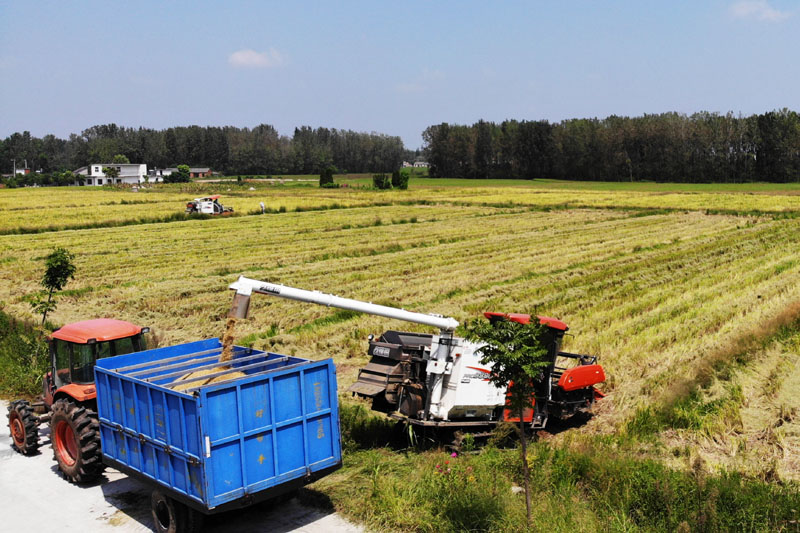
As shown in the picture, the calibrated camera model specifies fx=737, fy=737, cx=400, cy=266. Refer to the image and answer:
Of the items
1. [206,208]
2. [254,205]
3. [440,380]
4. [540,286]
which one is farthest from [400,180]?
[440,380]

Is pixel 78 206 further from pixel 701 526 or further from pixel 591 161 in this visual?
pixel 591 161

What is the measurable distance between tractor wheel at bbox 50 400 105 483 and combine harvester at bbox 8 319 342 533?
2cm

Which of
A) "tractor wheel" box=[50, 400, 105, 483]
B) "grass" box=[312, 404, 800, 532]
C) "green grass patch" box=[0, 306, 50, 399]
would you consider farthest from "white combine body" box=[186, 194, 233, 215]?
"grass" box=[312, 404, 800, 532]

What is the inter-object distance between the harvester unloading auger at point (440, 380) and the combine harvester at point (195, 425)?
59.7 inches

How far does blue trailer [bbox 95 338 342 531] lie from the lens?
340 inches

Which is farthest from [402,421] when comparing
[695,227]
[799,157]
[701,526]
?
[799,157]

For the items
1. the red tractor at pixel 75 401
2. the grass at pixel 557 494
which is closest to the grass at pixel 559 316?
the grass at pixel 557 494

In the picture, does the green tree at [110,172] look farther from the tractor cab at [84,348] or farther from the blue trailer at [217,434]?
the blue trailer at [217,434]

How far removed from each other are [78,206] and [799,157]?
11720 cm

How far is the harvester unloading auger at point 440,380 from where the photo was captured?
1092 cm

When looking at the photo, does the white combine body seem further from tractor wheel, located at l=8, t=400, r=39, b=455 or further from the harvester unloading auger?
the harvester unloading auger

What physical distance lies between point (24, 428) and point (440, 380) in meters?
6.91

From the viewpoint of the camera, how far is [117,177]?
6624 inches

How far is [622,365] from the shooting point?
50.9 feet
